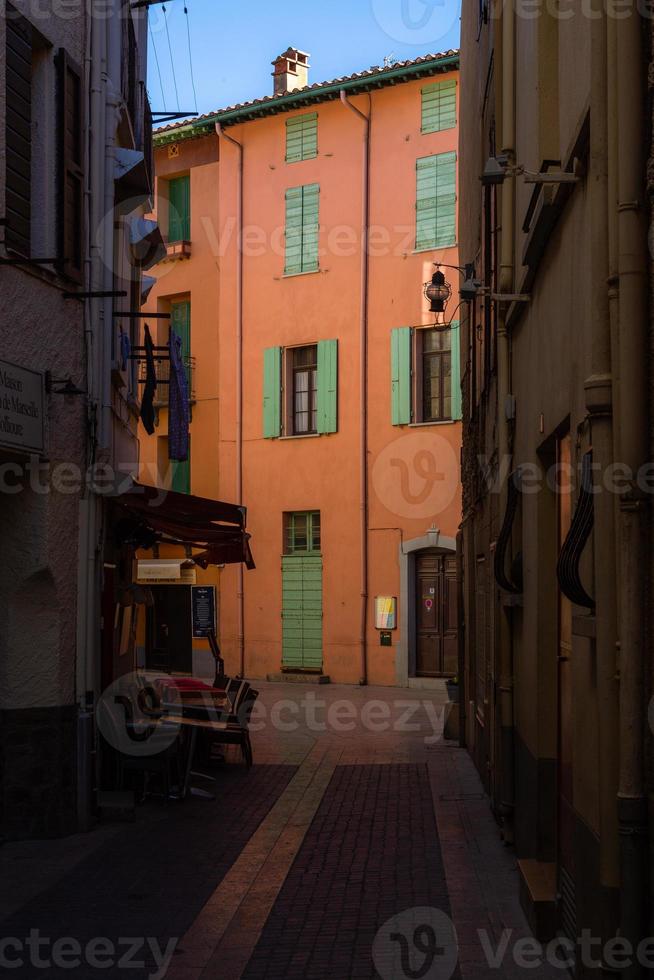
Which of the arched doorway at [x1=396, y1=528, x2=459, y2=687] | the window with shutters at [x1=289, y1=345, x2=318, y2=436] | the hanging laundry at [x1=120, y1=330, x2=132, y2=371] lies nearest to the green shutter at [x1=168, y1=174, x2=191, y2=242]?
the window with shutters at [x1=289, y1=345, x2=318, y2=436]

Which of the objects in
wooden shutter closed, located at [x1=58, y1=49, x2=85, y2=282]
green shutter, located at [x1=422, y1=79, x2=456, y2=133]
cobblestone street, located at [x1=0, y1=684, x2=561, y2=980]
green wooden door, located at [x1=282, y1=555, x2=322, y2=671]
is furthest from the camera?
green wooden door, located at [x1=282, y1=555, x2=322, y2=671]

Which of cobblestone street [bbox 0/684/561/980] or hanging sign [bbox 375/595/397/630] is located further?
hanging sign [bbox 375/595/397/630]

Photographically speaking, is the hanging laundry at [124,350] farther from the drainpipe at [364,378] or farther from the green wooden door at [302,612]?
the green wooden door at [302,612]

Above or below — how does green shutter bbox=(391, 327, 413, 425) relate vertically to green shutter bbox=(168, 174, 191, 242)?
below

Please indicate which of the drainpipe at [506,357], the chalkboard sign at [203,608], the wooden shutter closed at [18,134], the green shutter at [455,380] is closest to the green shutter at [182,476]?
the chalkboard sign at [203,608]

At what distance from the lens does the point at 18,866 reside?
869 centimetres

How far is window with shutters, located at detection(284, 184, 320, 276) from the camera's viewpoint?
1001 inches

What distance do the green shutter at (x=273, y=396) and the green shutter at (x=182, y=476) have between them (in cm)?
256

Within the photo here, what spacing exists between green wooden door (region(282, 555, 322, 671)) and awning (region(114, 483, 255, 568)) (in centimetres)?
979

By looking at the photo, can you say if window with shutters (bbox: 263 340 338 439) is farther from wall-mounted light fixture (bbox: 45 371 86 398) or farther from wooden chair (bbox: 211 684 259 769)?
wall-mounted light fixture (bbox: 45 371 86 398)

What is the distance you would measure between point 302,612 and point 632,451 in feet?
67.8


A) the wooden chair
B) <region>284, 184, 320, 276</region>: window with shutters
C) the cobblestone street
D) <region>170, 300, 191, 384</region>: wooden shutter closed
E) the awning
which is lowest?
the cobblestone street

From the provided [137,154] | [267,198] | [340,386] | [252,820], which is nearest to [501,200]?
[137,154]

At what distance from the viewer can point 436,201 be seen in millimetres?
23812
